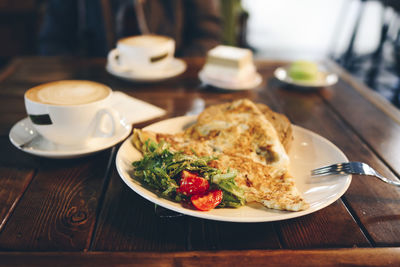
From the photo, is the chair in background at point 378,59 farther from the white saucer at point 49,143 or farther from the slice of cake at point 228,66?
the white saucer at point 49,143

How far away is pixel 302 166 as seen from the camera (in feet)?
3.26

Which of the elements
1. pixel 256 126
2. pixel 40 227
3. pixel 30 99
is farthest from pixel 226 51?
pixel 40 227

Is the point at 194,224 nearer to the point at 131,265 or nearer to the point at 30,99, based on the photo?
the point at 131,265

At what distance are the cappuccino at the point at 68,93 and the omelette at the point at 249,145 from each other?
0.65 ft

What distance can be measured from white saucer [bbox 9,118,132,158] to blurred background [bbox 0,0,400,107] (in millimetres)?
3127

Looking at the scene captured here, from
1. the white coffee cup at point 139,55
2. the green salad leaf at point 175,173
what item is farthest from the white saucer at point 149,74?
the green salad leaf at point 175,173

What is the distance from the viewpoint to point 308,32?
7.09 metres

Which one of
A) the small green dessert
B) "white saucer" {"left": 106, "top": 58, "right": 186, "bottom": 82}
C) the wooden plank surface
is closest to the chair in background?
the small green dessert

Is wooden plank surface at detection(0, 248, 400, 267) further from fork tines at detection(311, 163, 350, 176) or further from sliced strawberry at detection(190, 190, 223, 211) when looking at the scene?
fork tines at detection(311, 163, 350, 176)

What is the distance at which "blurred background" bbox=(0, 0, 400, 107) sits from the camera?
4.40 m

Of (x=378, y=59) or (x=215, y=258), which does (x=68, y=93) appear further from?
(x=378, y=59)

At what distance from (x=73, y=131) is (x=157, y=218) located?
41 centimetres

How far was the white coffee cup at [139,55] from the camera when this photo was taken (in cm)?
162

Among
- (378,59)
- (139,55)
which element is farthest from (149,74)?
(378,59)
